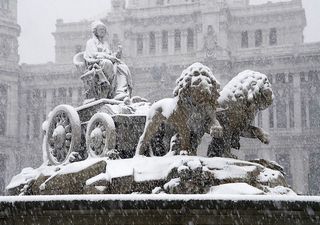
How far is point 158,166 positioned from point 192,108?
0.92m

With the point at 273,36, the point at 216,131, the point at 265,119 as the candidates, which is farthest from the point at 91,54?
the point at 273,36

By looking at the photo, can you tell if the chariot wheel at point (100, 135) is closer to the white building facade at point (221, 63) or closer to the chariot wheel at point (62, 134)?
the chariot wheel at point (62, 134)

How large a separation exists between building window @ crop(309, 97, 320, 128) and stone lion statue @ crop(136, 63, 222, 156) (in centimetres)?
4146

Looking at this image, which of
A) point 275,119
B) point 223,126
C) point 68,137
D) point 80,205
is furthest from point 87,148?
point 275,119

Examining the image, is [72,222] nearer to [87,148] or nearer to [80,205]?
[80,205]

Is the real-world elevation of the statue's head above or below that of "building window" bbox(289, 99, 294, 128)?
above

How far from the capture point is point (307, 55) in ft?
162

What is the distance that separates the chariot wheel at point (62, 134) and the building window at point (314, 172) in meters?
38.2

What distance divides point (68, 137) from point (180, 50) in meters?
45.2

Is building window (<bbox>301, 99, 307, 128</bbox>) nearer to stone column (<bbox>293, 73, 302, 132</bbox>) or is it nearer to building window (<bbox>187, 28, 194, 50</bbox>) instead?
stone column (<bbox>293, 73, 302, 132</bbox>)

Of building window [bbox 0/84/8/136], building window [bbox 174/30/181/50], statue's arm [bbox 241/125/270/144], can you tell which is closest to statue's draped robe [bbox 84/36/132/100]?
statue's arm [bbox 241/125/270/144]

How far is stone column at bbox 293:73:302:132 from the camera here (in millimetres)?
48500

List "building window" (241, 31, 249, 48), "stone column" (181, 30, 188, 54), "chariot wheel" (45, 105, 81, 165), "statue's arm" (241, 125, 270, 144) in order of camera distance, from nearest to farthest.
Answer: "statue's arm" (241, 125, 270, 144) < "chariot wheel" (45, 105, 81, 165) < "stone column" (181, 30, 188, 54) < "building window" (241, 31, 249, 48)

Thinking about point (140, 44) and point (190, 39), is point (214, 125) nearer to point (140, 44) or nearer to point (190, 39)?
point (190, 39)
